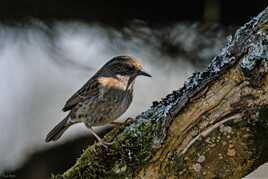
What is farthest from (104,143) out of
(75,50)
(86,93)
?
(75,50)

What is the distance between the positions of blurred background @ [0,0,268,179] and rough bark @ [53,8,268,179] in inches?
62.3

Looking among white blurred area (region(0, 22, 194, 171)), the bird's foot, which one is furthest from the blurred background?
the bird's foot

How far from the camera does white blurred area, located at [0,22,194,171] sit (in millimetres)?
3693

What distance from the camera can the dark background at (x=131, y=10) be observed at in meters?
3.60

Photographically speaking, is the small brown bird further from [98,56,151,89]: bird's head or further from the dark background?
the dark background

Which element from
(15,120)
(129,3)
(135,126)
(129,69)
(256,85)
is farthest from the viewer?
(15,120)

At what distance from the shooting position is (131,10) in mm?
3676

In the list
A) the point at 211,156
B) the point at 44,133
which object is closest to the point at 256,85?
the point at 211,156

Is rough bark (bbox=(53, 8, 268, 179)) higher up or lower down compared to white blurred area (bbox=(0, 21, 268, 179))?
lower down

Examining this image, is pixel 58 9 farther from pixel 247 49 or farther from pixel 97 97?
pixel 247 49

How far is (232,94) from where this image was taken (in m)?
1.86

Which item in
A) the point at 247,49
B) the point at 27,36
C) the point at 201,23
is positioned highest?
the point at 27,36

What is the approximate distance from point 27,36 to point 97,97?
1.84 feet

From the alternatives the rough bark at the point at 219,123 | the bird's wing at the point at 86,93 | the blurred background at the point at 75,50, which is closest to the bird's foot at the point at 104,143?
the rough bark at the point at 219,123
